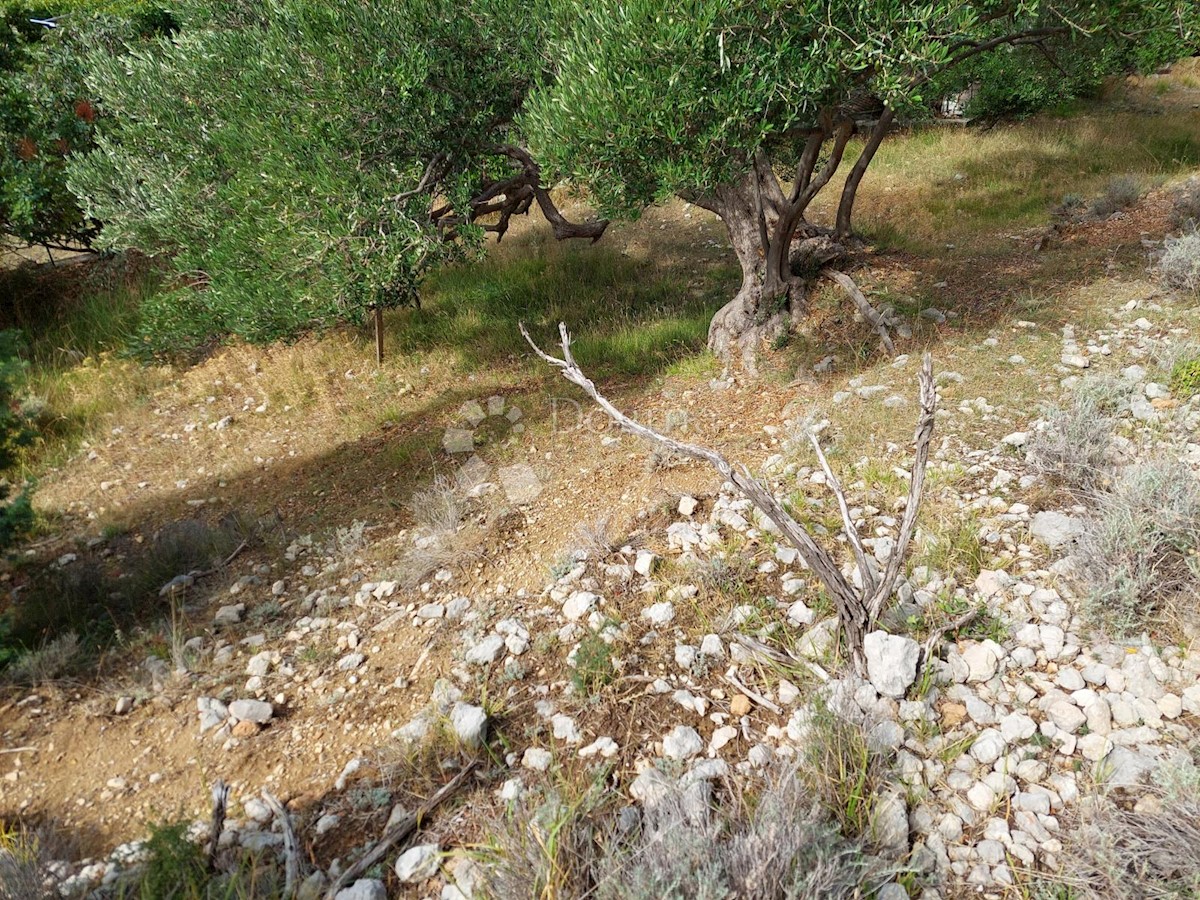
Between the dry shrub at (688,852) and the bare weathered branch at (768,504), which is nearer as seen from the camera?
the dry shrub at (688,852)

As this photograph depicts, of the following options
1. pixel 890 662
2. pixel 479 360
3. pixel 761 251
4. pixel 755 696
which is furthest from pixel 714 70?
pixel 479 360

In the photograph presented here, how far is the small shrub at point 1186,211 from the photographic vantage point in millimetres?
8898

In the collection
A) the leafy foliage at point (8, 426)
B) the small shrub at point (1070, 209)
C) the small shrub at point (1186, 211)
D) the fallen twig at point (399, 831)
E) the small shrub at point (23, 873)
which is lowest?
the fallen twig at point (399, 831)

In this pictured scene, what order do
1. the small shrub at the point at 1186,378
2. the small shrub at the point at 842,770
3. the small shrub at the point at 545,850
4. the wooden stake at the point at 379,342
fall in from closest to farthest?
the small shrub at the point at 545,850, the small shrub at the point at 842,770, the small shrub at the point at 1186,378, the wooden stake at the point at 379,342

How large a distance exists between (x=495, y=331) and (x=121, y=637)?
589 cm

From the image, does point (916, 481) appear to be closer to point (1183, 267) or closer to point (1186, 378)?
point (1186, 378)

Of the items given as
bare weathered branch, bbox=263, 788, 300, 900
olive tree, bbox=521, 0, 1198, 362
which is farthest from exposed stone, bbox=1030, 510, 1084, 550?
bare weathered branch, bbox=263, 788, 300, 900

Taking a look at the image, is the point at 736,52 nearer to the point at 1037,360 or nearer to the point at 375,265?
the point at 375,265

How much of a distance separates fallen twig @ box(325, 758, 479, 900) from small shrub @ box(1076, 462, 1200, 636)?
334 cm

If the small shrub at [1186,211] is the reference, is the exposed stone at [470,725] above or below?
below

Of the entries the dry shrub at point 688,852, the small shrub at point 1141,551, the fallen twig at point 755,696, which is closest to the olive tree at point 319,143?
the fallen twig at point 755,696

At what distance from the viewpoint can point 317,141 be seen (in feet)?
20.4

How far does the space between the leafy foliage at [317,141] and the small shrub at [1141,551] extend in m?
5.48

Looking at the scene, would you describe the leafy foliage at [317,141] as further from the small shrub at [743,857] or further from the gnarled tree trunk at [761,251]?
the small shrub at [743,857]
